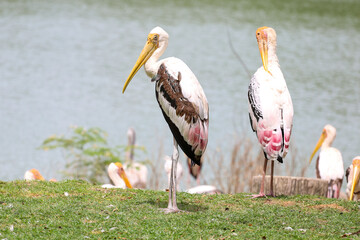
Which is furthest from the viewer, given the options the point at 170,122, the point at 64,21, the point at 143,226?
the point at 64,21

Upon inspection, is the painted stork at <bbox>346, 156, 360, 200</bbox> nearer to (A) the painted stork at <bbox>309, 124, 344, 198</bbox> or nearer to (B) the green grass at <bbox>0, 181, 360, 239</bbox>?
(A) the painted stork at <bbox>309, 124, 344, 198</bbox>

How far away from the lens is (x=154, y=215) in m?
5.88

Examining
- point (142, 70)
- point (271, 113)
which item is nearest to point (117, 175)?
point (271, 113)

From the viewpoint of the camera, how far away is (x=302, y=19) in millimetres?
29859

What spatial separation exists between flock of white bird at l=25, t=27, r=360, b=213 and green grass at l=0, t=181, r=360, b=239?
36 cm

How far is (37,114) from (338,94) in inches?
359

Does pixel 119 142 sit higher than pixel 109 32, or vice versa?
pixel 109 32

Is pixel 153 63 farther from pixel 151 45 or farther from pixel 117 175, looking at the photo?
pixel 117 175

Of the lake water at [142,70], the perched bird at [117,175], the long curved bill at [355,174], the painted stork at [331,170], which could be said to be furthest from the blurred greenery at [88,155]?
the long curved bill at [355,174]

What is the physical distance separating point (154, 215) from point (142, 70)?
16.2 meters

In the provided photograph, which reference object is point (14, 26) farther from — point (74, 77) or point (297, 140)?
point (297, 140)

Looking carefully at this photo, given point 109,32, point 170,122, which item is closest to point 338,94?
point 109,32

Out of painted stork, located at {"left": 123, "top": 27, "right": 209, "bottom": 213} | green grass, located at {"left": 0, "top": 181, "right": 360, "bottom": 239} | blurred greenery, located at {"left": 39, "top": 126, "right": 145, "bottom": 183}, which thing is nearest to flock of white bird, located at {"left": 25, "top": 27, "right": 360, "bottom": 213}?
painted stork, located at {"left": 123, "top": 27, "right": 209, "bottom": 213}

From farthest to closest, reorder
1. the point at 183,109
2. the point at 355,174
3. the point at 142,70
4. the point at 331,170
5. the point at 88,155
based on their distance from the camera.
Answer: the point at 142,70, the point at 88,155, the point at 331,170, the point at 355,174, the point at 183,109
